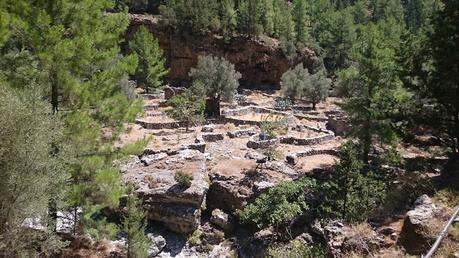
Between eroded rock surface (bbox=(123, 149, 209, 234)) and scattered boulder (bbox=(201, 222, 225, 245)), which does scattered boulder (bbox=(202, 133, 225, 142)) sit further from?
scattered boulder (bbox=(201, 222, 225, 245))

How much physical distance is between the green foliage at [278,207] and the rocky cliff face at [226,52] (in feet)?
140

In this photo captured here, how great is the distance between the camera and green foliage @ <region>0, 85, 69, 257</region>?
8492mm

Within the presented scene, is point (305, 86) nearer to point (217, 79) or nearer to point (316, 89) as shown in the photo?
point (316, 89)

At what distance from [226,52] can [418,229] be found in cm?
5752

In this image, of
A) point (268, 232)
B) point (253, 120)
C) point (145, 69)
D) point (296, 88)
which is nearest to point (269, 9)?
point (296, 88)

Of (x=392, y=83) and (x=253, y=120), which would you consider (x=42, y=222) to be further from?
(x=253, y=120)

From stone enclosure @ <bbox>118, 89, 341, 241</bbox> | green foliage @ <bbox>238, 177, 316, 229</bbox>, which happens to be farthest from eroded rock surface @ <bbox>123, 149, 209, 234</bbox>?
green foliage @ <bbox>238, 177, 316, 229</bbox>

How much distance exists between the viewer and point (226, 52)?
6425 cm

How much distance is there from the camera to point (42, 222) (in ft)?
34.8

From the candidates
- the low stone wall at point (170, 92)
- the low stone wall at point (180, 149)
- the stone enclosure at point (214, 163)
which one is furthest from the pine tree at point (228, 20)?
the low stone wall at point (180, 149)

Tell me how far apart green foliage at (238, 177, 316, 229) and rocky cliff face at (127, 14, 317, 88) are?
140ft

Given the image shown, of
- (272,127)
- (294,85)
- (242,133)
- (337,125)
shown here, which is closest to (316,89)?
(294,85)

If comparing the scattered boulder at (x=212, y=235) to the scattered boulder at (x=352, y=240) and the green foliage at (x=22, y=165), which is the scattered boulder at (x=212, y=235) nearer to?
the scattered boulder at (x=352, y=240)

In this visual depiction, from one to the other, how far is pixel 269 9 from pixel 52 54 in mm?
66353
